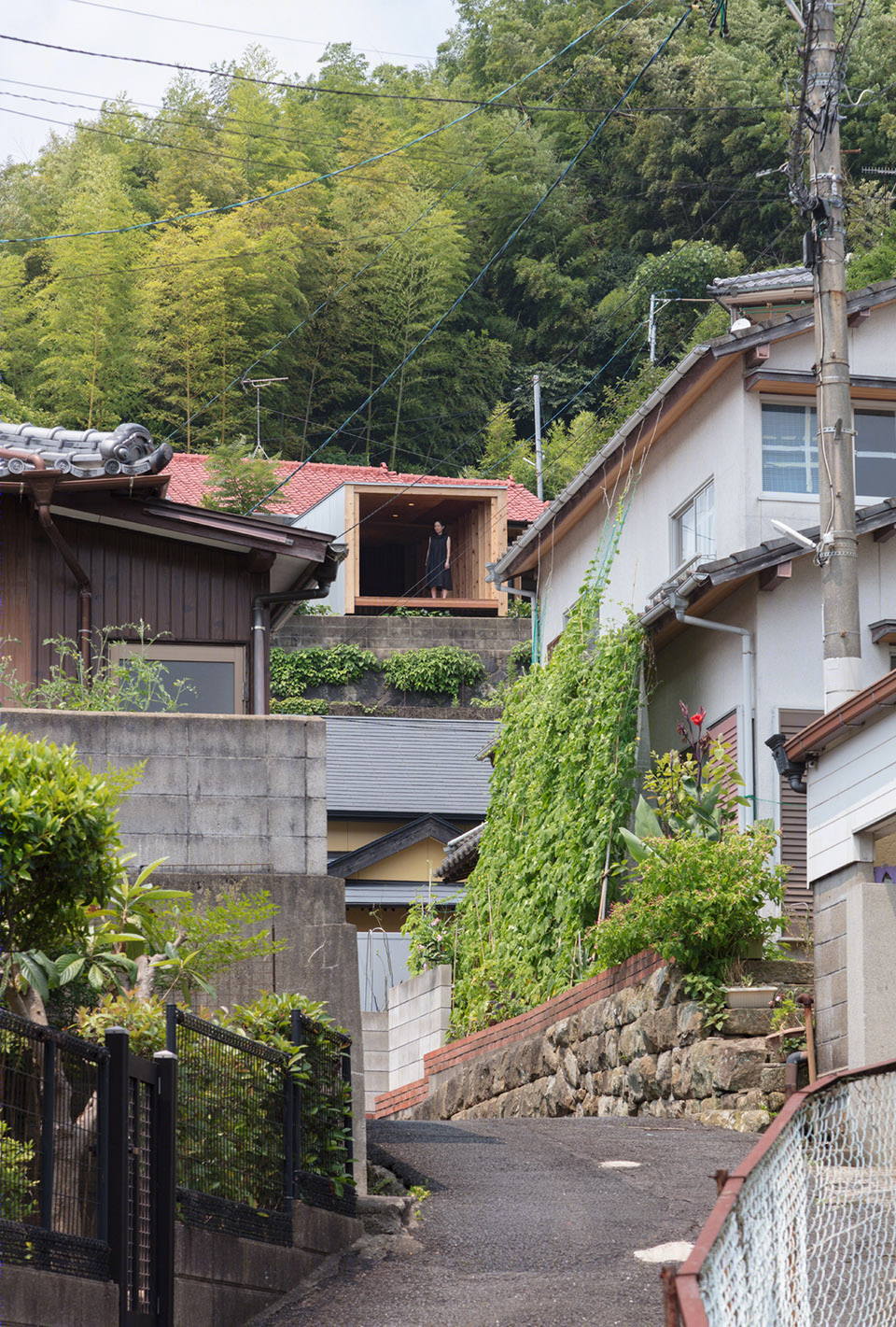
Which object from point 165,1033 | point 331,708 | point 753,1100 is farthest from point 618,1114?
point 331,708

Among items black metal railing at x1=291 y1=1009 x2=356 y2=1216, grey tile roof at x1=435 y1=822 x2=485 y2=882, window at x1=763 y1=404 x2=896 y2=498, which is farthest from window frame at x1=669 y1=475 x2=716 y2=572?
black metal railing at x1=291 y1=1009 x2=356 y2=1216

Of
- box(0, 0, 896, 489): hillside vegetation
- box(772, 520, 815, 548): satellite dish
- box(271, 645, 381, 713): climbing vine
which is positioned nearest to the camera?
box(772, 520, 815, 548): satellite dish

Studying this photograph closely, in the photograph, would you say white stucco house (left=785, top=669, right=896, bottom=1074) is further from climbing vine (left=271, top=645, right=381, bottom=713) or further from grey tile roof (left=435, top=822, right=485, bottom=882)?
climbing vine (left=271, top=645, right=381, bottom=713)

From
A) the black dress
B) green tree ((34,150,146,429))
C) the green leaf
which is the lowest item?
the green leaf

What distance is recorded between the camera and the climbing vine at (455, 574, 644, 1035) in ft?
47.5

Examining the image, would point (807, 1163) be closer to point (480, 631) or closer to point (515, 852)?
point (515, 852)

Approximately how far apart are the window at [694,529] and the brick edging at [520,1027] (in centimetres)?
454

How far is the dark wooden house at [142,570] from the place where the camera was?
1218 centimetres

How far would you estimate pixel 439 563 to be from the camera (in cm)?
3356

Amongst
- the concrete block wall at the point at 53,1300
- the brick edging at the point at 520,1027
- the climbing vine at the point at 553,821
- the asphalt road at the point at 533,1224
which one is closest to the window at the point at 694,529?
the climbing vine at the point at 553,821

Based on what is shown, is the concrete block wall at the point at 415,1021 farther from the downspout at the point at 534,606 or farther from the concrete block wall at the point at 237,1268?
the concrete block wall at the point at 237,1268

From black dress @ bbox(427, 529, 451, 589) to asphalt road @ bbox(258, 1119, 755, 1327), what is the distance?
75.5 ft

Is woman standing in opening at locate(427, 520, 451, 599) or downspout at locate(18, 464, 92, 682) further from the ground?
woman standing in opening at locate(427, 520, 451, 599)

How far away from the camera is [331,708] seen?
101ft
